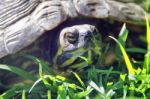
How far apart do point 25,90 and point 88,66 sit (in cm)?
28

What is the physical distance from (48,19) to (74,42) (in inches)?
5.6

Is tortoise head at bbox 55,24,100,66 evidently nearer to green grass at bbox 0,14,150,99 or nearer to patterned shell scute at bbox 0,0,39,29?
green grass at bbox 0,14,150,99

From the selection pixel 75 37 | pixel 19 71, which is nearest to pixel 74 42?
pixel 75 37

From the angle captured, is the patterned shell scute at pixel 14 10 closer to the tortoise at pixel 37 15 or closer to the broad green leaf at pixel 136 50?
the tortoise at pixel 37 15

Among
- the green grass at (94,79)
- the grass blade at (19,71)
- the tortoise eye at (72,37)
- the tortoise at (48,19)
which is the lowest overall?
the green grass at (94,79)

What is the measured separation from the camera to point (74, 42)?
187 centimetres

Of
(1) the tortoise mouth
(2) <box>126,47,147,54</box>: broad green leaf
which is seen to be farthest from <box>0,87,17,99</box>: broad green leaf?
(2) <box>126,47,147,54</box>: broad green leaf

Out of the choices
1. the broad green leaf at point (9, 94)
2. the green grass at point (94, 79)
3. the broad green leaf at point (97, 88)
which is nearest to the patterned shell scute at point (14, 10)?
the green grass at point (94, 79)

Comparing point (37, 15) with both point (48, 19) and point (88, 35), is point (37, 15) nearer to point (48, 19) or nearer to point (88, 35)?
point (48, 19)

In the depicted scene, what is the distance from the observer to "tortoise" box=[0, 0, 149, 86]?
186cm

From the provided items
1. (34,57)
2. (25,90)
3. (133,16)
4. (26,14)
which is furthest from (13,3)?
(133,16)

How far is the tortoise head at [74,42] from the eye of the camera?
184cm

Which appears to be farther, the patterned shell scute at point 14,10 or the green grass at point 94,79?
the patterned shell scute at point 14,10

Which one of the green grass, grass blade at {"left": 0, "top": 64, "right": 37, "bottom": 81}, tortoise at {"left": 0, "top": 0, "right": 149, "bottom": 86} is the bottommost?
the green grass
